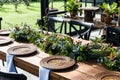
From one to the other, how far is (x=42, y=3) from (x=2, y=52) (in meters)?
2.76

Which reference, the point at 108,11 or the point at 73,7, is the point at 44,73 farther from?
the point at 73,7

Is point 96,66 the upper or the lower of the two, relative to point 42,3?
lower

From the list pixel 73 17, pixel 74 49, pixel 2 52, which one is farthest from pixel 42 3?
pixel 74 49

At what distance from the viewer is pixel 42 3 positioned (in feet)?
17.4

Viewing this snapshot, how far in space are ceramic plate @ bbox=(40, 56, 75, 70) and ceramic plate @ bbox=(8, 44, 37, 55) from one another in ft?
1.02

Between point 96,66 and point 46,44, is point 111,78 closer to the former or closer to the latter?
point 96,66

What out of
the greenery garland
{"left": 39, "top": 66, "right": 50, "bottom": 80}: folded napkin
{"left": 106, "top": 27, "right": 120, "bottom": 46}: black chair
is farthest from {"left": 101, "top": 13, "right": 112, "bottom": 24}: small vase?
{"left": 39, "top": 66, "right": 50, "bottom": 80}: folded napkin

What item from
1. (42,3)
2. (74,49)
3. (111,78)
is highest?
(42,3)

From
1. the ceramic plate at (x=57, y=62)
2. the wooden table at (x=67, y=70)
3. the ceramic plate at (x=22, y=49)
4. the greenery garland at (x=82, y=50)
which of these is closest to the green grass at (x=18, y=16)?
the ceramic plate at (x=22, y=49)

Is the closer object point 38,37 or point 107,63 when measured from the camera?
point 107,63

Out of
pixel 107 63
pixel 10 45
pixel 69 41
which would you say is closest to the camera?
pixel 107 63

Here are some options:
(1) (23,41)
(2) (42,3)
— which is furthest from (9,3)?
(1) (23,41)

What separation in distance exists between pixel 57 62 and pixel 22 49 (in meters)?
0.60

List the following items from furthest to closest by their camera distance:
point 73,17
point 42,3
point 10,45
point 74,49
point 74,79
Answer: point 42,3 → point 73,17 → point 10,45 → point 74,49 → point 74,79
